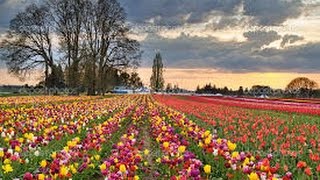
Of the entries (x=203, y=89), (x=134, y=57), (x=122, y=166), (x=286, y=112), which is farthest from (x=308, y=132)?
(x=203, y=89)

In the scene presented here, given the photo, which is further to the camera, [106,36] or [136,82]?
[136,82]

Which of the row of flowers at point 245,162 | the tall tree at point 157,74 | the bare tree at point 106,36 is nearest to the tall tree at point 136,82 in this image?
the tall tree at point 157,74

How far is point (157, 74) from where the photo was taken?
16150 centimetres

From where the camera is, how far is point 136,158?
24.6 feet

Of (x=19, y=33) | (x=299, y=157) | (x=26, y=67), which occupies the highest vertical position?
(x=19, y=33)

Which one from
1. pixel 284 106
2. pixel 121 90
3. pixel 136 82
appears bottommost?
pixel 284 106

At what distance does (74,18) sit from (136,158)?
64.9 meters

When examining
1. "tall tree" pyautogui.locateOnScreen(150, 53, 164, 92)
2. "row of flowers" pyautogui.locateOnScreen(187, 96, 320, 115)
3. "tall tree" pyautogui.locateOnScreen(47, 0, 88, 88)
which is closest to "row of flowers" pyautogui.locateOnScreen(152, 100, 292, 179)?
"row of flowers" pyautogui.locateOnScreen(187, 96, 320, 115)

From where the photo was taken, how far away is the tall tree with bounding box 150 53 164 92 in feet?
521

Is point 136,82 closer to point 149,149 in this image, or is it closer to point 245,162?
point 149,149

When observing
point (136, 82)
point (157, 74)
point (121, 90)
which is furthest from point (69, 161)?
point (136, 82)

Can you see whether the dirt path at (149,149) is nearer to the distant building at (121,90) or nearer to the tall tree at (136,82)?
the distant building at (121,90)

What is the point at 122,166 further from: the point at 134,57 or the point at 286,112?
the point at 134,57

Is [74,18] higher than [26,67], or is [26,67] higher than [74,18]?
[74,18]
